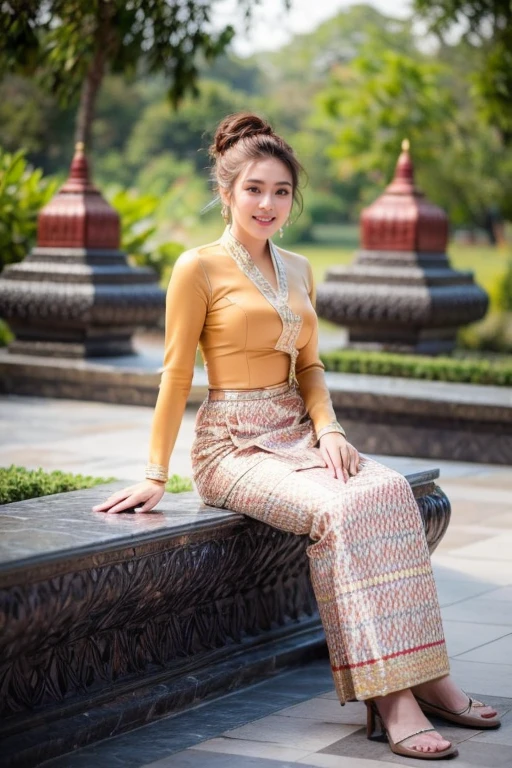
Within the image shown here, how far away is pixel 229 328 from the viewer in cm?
451

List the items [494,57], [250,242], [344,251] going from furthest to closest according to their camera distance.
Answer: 1. [344,251]
2. [494,57]
3. [250,242]

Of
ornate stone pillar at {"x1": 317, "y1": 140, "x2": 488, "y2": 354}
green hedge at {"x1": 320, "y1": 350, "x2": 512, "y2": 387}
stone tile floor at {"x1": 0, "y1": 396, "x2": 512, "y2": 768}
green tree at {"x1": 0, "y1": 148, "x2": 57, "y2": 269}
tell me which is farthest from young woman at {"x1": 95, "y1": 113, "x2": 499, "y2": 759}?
green tree at {"x1": 0, "y1": 148, "x2": 57, "y2": 269}

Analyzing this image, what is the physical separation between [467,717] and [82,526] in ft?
3.93

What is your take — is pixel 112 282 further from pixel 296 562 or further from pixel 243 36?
pixel 296 562

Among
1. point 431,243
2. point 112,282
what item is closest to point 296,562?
point 112,282

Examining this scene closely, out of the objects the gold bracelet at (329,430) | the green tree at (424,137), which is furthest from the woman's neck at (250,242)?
the green tree at (424,137)

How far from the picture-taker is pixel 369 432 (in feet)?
30.7

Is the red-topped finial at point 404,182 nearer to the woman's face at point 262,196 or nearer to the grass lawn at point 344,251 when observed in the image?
the woman's face at point 262,196

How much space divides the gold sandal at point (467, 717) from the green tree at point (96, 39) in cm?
333

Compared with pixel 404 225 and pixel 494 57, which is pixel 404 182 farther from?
pixel 494 57

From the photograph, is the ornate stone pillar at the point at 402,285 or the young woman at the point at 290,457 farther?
the ornate stone pillar at the point at 402,285

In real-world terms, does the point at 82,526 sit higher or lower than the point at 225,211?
lower

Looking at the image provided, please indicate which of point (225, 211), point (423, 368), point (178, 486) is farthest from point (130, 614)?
point (423, 368)

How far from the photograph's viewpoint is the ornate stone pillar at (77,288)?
1147 centimetres
